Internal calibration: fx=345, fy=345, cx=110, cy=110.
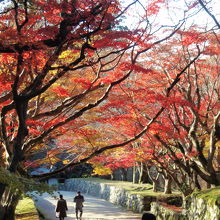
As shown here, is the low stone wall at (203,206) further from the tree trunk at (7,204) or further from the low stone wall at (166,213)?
the tree trunk at (7,204)

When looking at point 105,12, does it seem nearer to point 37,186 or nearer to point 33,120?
point 33,120

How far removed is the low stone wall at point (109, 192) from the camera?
1932 cm

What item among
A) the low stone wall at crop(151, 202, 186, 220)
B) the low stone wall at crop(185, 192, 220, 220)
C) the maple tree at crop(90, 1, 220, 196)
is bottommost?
the low stone wall at crop(151, 202, 186, 220)

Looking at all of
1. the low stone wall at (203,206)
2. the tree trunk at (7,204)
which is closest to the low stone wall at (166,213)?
the low stone wall at (203,206)

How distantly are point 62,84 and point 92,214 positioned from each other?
8293 millimetres

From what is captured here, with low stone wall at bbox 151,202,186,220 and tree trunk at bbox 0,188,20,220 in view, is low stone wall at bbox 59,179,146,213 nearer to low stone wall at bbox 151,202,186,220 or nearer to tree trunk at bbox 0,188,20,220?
low stone wall at bbox 151,202,186,220

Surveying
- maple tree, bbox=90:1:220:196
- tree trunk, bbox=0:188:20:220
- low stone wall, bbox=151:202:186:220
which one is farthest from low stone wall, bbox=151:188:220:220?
tree trunk, bbox=0:188:20:220

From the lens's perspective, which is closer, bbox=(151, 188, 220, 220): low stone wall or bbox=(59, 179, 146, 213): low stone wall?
bbox=(151, 188, 220, 220): low stone wall

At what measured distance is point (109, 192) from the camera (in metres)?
25.7

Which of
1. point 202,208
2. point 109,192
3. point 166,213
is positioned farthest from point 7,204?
point 109,192

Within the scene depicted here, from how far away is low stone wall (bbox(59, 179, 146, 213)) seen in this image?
19323mm

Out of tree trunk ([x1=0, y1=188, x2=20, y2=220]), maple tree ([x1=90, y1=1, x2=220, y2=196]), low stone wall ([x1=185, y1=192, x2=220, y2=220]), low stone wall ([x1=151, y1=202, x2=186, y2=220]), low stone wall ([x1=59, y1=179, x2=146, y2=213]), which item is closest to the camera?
low stone wall ([x1=185, y1=192, x2=220, y2=220])

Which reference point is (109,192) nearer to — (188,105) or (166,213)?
(166,213)

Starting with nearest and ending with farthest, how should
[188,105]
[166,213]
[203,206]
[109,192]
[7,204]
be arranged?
[203,206] → [7,204] → [188,105] → [166,213] → [109,192]
